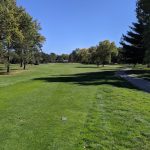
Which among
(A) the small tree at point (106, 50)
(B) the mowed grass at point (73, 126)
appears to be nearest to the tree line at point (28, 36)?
(B) the mowed grass at point (73, 126)

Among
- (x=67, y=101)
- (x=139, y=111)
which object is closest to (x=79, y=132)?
(x=139, y=111)

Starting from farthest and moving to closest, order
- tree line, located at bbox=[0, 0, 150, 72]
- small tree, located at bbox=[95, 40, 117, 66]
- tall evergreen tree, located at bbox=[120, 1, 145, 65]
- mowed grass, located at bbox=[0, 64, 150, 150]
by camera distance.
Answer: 1. small tree, located at bbox=[95, 40, 117, 66]
2. tall evergreen tree, located at bbox=[120, 1, 145, 65]
3. tree line, located at bbox=[0, 0, 150, 72]
4. mowed grass, located at bbox=[0, 64, 150, 150]

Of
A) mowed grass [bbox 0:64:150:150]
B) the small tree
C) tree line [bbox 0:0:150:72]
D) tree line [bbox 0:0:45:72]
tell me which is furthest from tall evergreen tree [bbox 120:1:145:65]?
mowed grass [bbox 0:64:150:150]

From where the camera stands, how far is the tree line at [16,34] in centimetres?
4422

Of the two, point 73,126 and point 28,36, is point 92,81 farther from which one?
point 28,36

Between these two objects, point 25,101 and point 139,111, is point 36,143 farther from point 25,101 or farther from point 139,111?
point 25,101

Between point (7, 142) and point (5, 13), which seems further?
point (5, 13)

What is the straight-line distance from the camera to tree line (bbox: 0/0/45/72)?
145ft

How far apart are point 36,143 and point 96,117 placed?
11.8 ft

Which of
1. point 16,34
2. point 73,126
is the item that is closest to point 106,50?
point 16,34

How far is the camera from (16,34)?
4741cm

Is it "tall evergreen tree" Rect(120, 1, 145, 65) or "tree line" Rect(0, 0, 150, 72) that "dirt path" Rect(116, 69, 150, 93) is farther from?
"tall evergreen tree" Rect(120, 1, 145, 65)

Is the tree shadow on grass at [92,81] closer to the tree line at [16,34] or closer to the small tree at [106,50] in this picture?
the tree line at [16,34]

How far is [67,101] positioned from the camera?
1560 centimetres
